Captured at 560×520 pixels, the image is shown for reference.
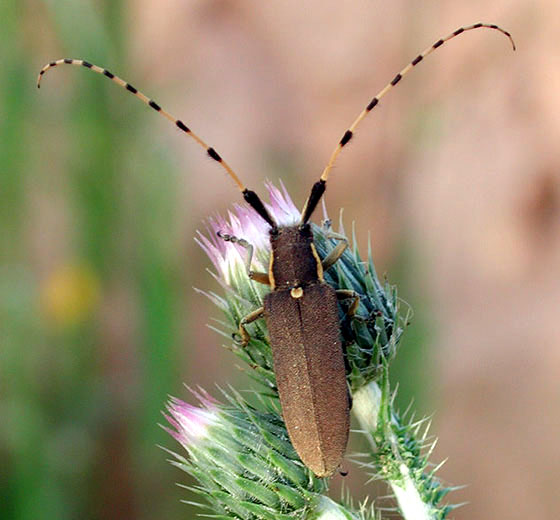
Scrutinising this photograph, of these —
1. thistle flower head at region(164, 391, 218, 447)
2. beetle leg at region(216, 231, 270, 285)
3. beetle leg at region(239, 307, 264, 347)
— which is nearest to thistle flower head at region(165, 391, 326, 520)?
thistle flower head at region(164, 391, 218, 447)

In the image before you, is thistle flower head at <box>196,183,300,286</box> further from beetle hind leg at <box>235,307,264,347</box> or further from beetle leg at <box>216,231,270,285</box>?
beetle hind leg at <box>235,307,264,347</box>

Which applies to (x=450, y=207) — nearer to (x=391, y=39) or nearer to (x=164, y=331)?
(x=391, y=39)

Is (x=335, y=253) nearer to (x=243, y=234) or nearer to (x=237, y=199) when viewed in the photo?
(x=243, y=234)

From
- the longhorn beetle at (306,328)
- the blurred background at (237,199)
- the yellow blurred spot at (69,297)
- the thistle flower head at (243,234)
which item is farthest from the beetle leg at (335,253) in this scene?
the yellow blurred spot at (69,297)

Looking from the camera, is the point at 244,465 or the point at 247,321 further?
the point at 247,321

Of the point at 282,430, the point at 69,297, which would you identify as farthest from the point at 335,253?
the point at 69,297
